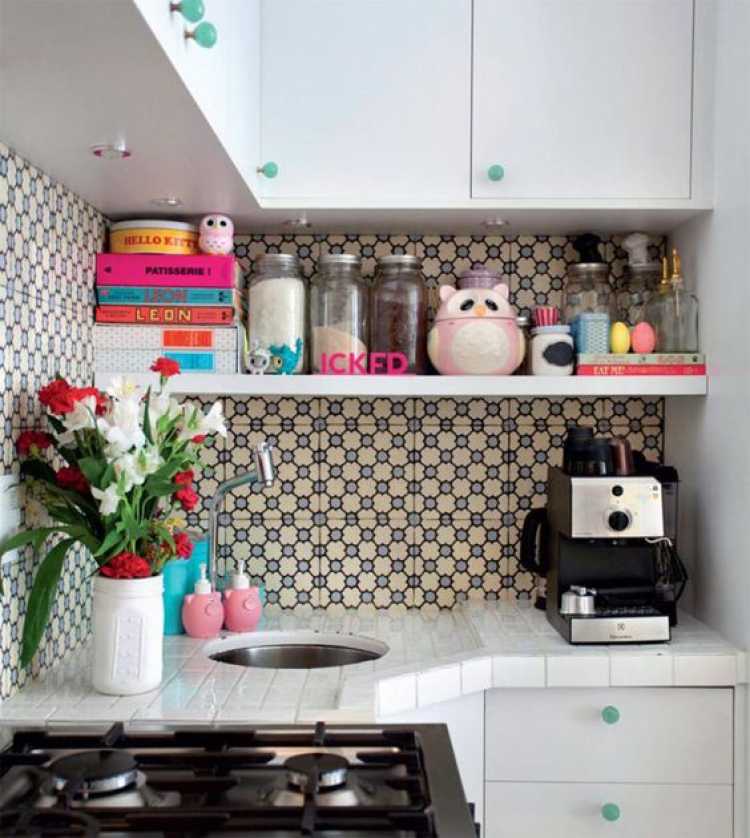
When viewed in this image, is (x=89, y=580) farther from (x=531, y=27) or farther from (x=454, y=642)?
(x=531, y=27)

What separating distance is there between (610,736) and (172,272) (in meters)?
1.34

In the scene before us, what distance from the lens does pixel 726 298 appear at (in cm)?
201

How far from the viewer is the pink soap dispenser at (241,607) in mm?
2100

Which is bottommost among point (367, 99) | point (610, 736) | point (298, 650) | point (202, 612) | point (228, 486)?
point (610, 736)

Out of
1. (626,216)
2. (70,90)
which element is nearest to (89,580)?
(70,90)

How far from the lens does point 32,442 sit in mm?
1638

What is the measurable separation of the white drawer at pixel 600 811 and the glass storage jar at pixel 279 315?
0.99m

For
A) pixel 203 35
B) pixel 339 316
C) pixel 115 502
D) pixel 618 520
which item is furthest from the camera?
pixel 339 316

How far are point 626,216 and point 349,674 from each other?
3.82 feet

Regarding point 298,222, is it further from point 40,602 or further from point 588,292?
point 40,602

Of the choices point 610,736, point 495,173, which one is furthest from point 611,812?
point 495,173

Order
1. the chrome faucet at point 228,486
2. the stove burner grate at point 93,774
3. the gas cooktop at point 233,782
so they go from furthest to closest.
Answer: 1. the chrome faucet at point 228,486
2. the stove burner grate at point 93,774
3. the gas cooktop at point 233,782

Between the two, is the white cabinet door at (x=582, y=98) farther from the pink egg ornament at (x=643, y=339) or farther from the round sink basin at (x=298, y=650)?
the round sink basin at (x=298, y=650)

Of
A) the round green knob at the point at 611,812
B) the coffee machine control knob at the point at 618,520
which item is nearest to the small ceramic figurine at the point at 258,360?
the coffee machine control knob at the point at 618,520
